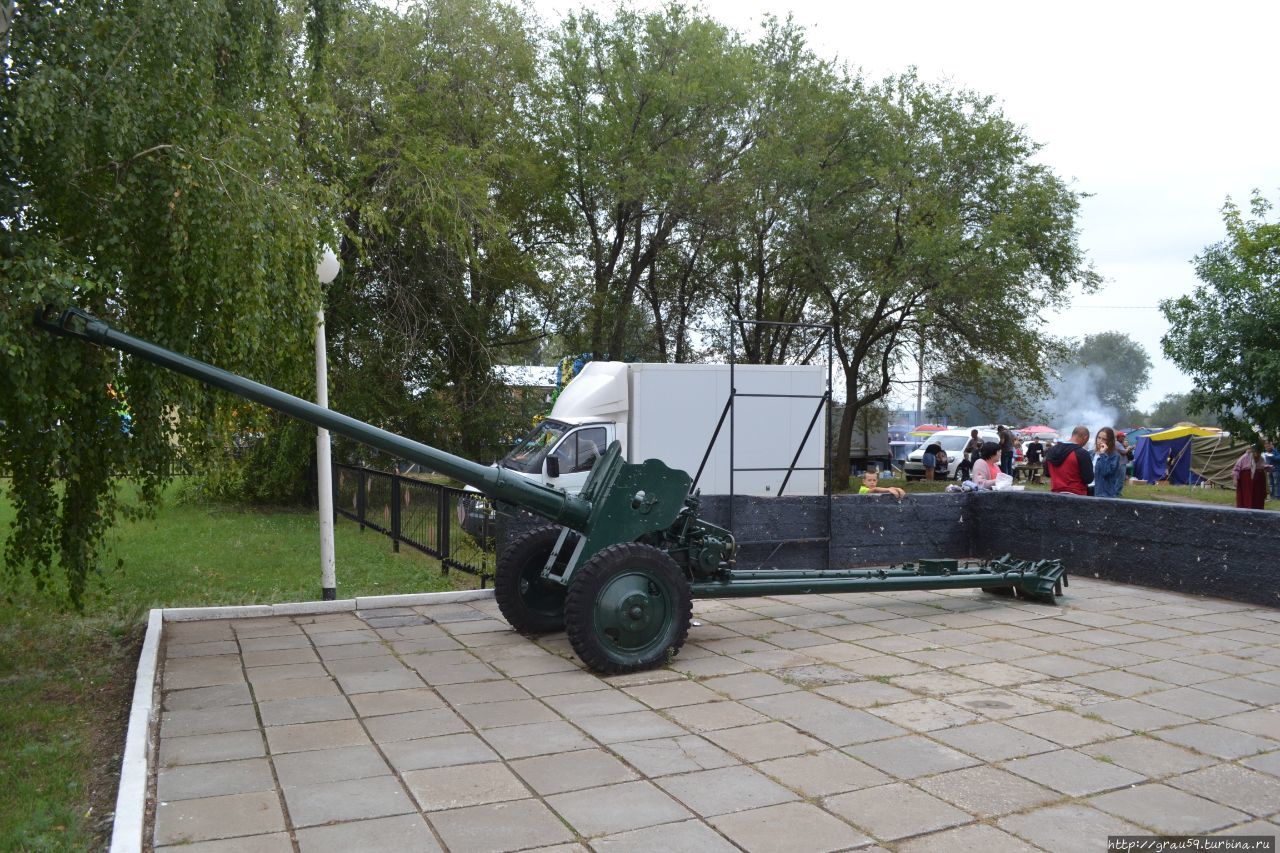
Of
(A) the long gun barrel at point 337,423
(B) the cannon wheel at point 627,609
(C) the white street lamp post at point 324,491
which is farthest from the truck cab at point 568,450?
(B) the cannon wheel at point 627,609

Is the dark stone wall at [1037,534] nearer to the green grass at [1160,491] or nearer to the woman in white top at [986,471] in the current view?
the woman in white top at [986,471]

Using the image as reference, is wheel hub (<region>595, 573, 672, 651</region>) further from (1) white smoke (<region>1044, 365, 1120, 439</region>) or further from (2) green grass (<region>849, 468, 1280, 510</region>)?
(1) white smoke (<region>1044, 365, 1120, 439</region>)

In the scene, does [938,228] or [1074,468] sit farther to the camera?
[938,228]

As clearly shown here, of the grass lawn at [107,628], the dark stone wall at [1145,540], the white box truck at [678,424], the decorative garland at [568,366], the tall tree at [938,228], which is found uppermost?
the tall tree at [938,228]

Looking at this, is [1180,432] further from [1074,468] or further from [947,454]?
[1074,468]

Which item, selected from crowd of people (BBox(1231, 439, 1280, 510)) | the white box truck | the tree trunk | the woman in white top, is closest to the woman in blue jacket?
the woman in white top

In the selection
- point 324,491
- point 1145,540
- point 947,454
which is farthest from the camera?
point 947,454

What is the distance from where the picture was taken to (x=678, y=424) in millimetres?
15531

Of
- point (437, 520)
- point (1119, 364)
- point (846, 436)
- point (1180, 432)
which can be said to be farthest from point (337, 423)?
point (1119, 364)

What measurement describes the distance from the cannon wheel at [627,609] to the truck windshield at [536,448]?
743 centimetres

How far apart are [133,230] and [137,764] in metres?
3.35

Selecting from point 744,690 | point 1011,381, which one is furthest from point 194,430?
point 1011,381

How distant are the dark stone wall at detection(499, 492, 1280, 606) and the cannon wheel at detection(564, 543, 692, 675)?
2869 mm

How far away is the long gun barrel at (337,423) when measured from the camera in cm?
600
